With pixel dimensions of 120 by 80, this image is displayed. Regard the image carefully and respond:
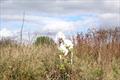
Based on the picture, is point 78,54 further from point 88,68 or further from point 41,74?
point 41,74

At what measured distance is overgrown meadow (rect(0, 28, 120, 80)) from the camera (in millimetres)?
9141

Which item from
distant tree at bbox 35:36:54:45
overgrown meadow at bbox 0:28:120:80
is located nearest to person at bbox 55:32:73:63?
overgrown meadow at bbox 0:28:120:80

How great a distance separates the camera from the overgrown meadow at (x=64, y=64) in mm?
9141

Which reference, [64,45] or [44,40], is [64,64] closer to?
[64,45]

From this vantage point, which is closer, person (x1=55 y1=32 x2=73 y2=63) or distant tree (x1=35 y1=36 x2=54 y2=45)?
person (x1=55 y1=32 x2=73 y2=63)

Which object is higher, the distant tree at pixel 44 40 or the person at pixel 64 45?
the person at pixel 64 45

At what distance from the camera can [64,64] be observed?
9500 millimetres

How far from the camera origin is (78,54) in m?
12.2

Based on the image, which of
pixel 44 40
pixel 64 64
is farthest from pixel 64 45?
pixel 44 40

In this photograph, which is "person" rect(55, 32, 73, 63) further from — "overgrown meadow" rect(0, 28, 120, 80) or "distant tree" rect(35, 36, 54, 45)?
"distant tree" rect(35, 36, 54, 45)

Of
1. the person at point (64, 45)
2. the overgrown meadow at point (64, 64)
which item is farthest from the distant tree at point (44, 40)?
the person at point (64, 45)

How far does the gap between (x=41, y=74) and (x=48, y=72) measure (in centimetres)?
25

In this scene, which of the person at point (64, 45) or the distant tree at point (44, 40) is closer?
the person at point (64, 45)

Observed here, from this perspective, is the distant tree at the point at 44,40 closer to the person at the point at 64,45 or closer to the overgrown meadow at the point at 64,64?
the overgrown meadow at the point at 64,64
